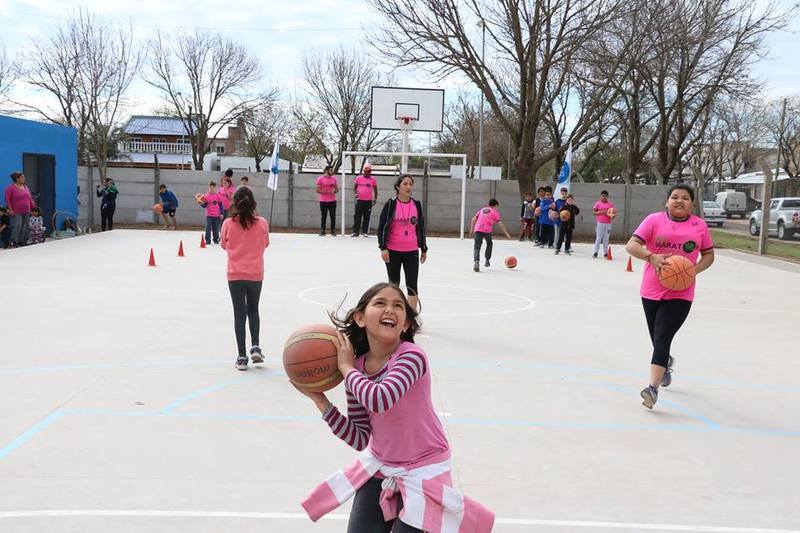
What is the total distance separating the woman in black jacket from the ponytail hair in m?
2.21

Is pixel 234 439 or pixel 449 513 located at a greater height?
pixel 449 513

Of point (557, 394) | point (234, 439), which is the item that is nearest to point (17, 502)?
point (234, 439)

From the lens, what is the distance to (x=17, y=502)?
14.3ft

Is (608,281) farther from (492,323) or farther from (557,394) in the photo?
(557,394)

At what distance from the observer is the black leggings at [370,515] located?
312 cm

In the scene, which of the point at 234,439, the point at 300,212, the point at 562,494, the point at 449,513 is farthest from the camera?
the point at 300,212

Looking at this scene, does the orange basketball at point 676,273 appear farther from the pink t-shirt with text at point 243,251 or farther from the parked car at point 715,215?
the parked car at point 715,215

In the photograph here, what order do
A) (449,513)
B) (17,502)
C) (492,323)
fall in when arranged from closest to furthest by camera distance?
(449,513) < (17,502) < (492,323)

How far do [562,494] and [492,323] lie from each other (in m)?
5.89

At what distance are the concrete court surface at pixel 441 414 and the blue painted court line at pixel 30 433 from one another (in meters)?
0.04

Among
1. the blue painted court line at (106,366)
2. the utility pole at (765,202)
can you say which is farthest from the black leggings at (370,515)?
the utility pole at (765,202)

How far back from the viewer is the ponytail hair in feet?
25.2

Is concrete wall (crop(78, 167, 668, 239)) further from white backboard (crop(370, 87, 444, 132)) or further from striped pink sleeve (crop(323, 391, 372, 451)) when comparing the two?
striped pink sleeve (crop(323, 391, 372, 451))

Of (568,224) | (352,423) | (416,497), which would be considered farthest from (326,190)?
(416,497)
